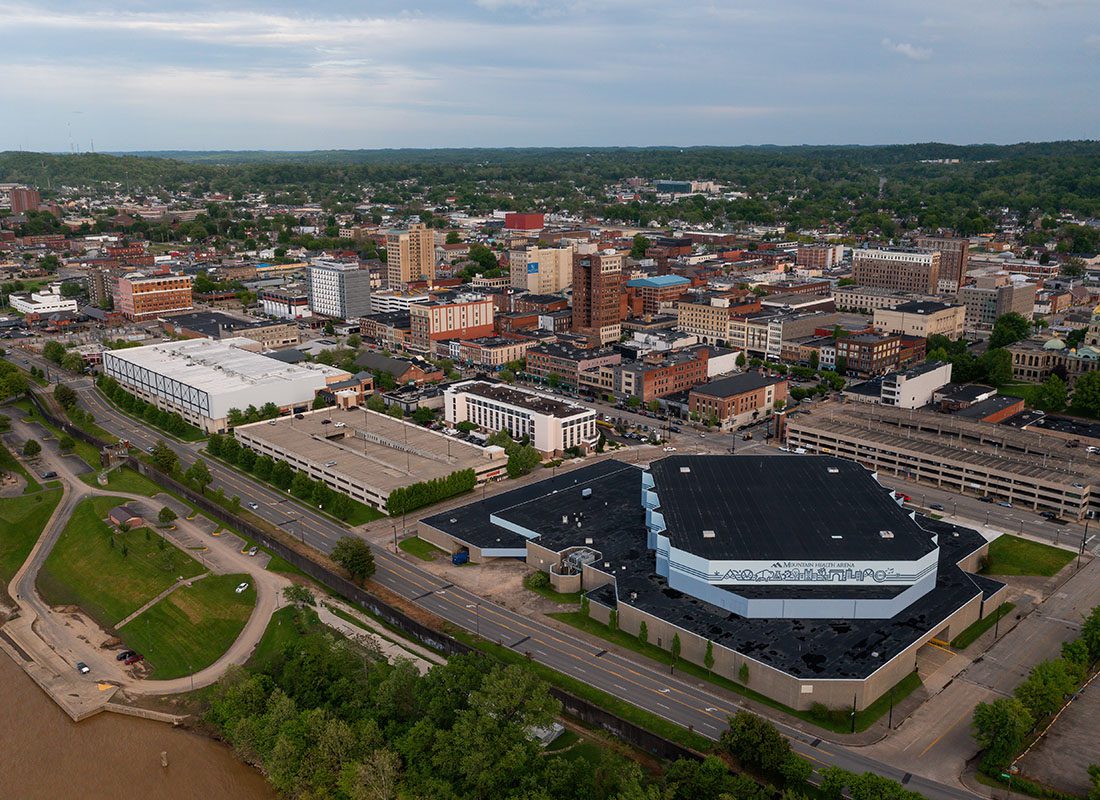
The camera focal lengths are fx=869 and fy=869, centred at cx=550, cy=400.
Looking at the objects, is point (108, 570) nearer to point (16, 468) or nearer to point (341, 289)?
point (16, 468)

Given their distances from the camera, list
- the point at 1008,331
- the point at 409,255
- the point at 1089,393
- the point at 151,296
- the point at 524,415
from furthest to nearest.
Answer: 1. the point at 409,255
2. the point at 151,296
3. the point at 1008,331
4. the point at 1089,393
5. the point at 524,415

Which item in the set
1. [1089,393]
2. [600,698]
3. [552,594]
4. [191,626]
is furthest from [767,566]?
[1089,393]

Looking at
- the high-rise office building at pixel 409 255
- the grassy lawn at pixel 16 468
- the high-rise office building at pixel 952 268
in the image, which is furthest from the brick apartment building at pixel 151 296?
the high-rise office building at pixel 952 268

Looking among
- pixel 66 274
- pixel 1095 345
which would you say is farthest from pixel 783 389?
pixel 66 274

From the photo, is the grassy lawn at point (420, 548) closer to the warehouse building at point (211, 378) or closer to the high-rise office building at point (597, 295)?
the warehouse building at point (211, 378)

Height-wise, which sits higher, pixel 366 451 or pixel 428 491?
pixel 366 451

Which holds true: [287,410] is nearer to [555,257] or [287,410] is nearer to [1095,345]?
[555,257]

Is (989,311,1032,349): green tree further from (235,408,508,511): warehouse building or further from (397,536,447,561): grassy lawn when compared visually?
(397,536,447,561): grassy lawn
